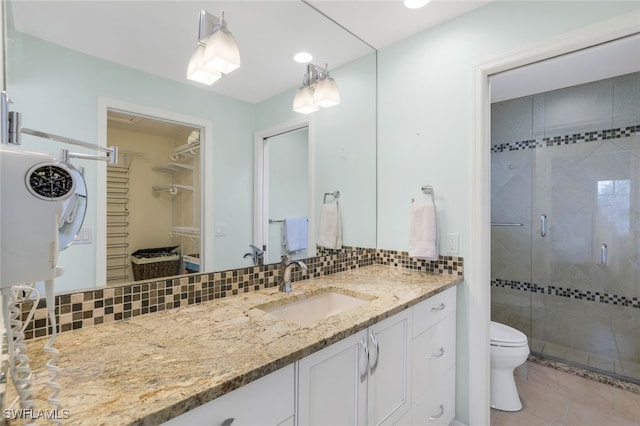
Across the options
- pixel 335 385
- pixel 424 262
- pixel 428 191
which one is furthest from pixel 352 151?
pixel 335 385

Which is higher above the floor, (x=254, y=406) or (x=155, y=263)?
(x=155, y=263)

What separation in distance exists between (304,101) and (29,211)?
1.44m

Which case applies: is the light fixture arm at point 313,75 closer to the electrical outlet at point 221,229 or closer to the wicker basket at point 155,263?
the electrical outlet at point 221,229

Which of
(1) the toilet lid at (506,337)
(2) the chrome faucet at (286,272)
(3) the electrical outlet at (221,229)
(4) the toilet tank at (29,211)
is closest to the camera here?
(4) the toilet tank at (29,211)

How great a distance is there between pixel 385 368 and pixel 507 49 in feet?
5.51

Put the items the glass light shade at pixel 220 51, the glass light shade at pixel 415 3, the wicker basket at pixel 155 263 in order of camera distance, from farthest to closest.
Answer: the glass light shade at pixel 415 3 → the glass light shade at pixel 220 51 → the wicker basket at pixel 155 263

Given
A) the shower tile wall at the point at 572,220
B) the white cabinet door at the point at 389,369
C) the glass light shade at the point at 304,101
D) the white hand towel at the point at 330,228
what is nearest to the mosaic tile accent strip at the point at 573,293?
the shower tile wall at the point at 572,220

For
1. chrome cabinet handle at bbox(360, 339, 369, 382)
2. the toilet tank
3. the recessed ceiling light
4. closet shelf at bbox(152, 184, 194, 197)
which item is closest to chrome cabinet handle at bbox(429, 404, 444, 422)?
chrome cabinet handle at bbox(360, 339, 369, 382)

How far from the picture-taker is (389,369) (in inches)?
47.6

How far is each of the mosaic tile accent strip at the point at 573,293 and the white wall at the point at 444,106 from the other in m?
1.61

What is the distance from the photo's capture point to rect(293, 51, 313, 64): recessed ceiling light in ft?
5.71

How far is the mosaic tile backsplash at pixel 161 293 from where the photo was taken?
3.05 feet

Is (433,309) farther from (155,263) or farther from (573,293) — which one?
(573,293)

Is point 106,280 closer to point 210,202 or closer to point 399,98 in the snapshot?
point 210,202
